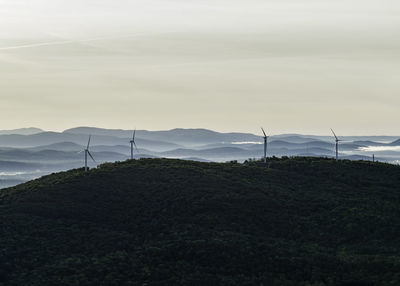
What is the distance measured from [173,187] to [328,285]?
157 ft

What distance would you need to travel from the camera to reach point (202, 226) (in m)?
89.1

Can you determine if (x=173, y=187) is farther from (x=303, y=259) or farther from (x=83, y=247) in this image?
(x=303, y=259)

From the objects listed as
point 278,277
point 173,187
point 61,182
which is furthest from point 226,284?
point 61,182

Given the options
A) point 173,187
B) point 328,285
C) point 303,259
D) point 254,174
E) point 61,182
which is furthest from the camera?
point 254,174

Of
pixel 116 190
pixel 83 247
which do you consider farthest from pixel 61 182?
pixel 83 247

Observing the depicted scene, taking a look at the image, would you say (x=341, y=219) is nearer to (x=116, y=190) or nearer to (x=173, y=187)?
(x=173, y=187)

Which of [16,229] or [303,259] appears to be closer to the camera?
[303,259]

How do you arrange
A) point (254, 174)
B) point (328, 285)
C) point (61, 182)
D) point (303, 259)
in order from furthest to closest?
point (254, 174) < point (61, 182) < point (303, 259) < point (328, 285)

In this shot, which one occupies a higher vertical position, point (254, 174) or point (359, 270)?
point (254, 174)

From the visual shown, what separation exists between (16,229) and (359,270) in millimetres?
50728

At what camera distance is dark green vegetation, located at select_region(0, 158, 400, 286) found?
6956cm

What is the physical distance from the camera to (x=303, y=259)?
72.0m

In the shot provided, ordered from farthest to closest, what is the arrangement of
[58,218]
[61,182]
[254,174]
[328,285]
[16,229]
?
[254,174], [61,182], [58,218], [16,229], [328,285]

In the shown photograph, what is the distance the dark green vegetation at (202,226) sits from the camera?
69.6m
